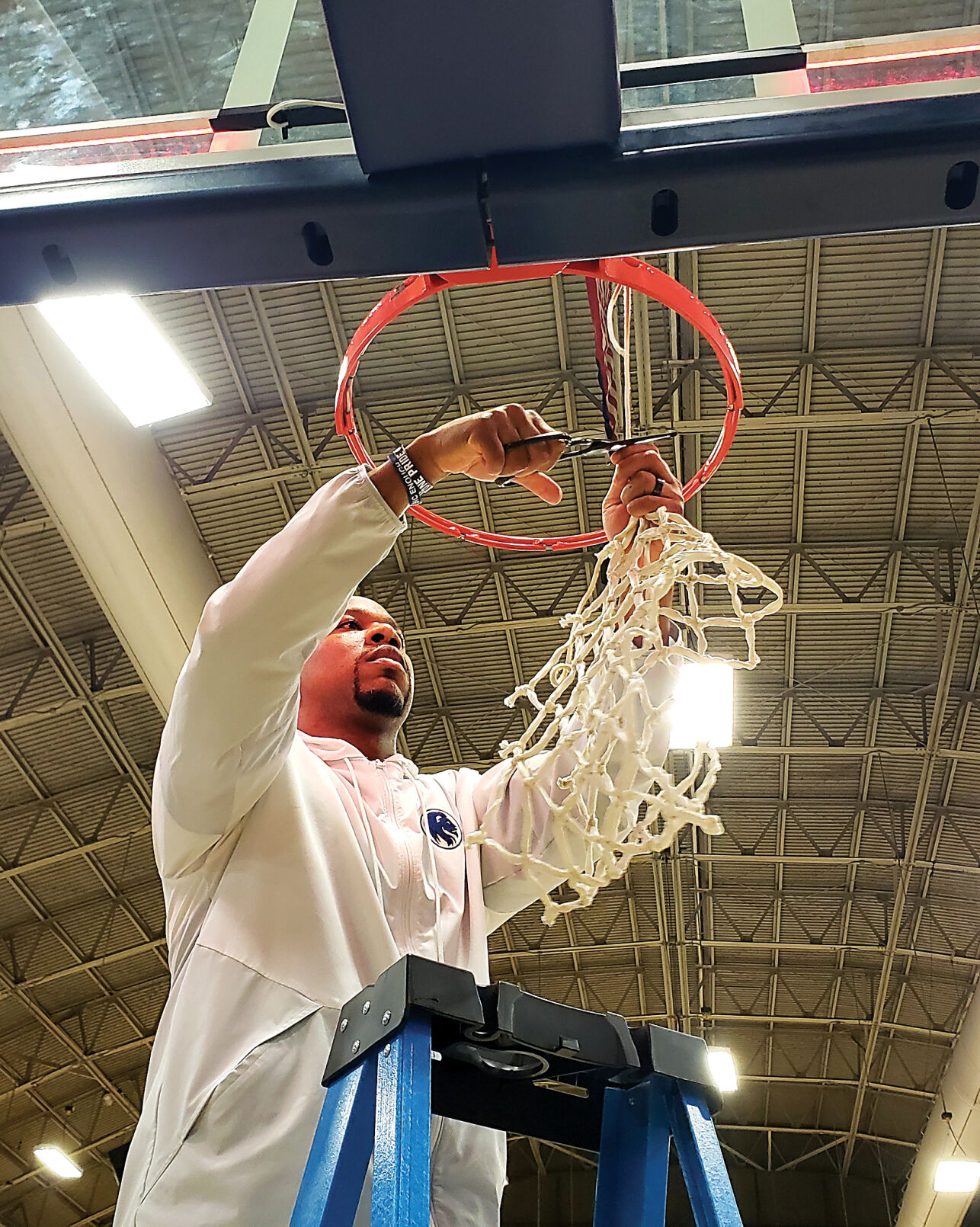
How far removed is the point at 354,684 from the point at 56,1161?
19.4 m

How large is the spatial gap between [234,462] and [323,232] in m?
9.98

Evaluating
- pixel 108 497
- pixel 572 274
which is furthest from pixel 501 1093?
pixel 108 497

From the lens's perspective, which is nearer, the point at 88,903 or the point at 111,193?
the point at 111,193

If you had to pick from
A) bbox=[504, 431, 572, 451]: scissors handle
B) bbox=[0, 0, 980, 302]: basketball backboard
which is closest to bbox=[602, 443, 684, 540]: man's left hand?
bbox=[504, 431, 572, 451]: scissors handle

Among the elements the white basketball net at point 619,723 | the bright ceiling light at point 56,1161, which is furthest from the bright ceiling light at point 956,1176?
the white basketball net at point 619,723

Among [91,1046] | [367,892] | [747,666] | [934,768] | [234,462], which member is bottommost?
[367,892]

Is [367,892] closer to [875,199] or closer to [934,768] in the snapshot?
[875,199]

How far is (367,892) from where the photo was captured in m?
2.89

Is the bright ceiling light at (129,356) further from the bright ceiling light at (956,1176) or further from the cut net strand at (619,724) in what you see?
the bright ceiling light at (956,1176)

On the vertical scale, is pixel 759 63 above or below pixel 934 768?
below

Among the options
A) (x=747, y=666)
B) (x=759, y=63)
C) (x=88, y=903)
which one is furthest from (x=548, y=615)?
(x=759, y=63)

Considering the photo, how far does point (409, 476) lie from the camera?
2.67m

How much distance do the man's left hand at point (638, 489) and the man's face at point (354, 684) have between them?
88 cm

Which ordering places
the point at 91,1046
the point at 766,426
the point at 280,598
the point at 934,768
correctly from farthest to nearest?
1. the point at 91,1046
2. the point at 934,768
3. the point at 766,426
4. the point at 280,598
